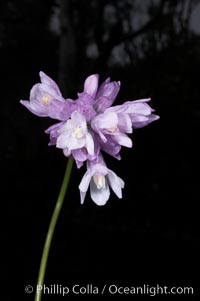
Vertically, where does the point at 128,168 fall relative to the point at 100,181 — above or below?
above

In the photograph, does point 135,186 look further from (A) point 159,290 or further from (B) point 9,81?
(B) point 9,81

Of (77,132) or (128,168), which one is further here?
(128,168)

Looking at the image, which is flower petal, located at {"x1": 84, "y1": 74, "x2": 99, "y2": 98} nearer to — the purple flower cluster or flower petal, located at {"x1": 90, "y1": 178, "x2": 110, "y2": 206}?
the purple flower cluster

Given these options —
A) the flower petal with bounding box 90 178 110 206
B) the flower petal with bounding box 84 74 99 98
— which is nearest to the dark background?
the flower petal with bounding box 90 178 110 206

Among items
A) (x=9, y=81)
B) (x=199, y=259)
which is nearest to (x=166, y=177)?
(x=199, y=259)

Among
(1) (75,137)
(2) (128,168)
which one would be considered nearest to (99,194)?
(1) (75,137)

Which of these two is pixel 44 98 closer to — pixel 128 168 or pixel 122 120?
pixel 122 120

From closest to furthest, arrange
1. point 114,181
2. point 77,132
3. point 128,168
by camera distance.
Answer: point 77,132 → point 114,181 → point 128,168
